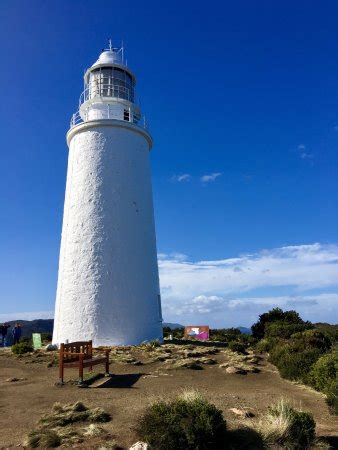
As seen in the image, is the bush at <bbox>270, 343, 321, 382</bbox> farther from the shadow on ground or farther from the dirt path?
the shadow on ground

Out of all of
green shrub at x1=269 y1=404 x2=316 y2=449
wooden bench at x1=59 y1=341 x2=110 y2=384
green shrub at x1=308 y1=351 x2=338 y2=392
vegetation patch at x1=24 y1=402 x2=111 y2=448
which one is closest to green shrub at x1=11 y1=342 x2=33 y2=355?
wooden bench at x1=59 y1=341 x2=110 y2=384

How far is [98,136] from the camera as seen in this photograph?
67.6ft

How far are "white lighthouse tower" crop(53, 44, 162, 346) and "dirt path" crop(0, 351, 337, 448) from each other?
4109mm

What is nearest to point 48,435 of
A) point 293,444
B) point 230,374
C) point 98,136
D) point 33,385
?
point 293,444

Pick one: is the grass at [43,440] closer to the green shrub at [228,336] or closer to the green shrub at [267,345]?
the green shrub at [267,345]

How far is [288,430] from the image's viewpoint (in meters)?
6.75

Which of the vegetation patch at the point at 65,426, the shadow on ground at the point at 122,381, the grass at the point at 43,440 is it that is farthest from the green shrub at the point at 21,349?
the grass at the point at 43,440

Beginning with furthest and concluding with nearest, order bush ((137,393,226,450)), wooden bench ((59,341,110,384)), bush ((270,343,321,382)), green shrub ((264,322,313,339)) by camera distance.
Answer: green shrub ((264,322,313,339)) < bush ((270,343,321,382)) < wooden bench ((59,341,110,384)) < bush ((137,393,226,450))

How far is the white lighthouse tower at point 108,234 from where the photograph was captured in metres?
18.6

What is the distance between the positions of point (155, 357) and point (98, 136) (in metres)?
11.2

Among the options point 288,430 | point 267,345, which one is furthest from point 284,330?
point 288,430

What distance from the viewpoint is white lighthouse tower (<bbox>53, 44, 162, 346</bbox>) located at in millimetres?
18609

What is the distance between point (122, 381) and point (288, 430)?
20.5ft

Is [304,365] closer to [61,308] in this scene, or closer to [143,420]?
[143,420]
